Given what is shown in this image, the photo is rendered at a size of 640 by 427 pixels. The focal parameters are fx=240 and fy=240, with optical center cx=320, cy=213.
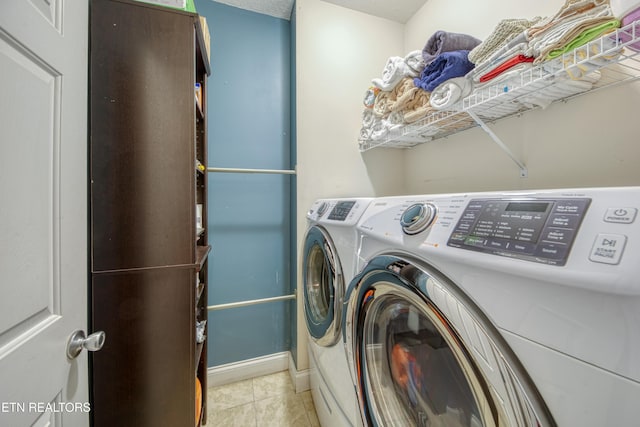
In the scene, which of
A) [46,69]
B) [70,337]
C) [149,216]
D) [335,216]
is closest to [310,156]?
[335,216]

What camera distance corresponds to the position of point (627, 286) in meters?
0.26

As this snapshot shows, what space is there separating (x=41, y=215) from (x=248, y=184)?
117 centimetres

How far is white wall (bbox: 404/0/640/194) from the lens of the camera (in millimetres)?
807

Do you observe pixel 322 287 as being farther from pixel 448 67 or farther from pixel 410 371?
pixel 448 67

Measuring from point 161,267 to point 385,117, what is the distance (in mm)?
1309

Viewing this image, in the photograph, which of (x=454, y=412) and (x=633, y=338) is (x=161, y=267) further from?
(x=633, y=338)

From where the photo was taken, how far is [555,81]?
0.79 metres

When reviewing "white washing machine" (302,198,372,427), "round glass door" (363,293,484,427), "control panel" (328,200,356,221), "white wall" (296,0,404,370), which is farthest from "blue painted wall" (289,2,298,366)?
"round glass door" (363,293,484,427)

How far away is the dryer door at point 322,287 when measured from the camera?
912 millimetres

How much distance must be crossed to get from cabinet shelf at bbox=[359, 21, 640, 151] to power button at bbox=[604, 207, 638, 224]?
1.65 ft

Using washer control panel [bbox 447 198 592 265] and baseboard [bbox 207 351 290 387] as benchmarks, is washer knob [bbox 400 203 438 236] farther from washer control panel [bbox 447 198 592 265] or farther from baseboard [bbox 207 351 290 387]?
baseboard [bbox 207 351 290 387]

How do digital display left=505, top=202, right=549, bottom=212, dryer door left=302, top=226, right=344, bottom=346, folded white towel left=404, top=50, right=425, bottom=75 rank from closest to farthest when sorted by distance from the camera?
digital display left=505, top=202, right=549, bottom=212, dryer door left=302, top=226, right=344, bottom=346, folded white towel left=404, top=50, right=425, bottom=75

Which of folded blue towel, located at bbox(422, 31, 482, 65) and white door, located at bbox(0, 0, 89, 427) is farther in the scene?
folded blue towel, located at bbox(422, 31, 482, 65)

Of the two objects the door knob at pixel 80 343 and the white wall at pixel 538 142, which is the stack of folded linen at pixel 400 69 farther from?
the door knob at pixel 80 343
